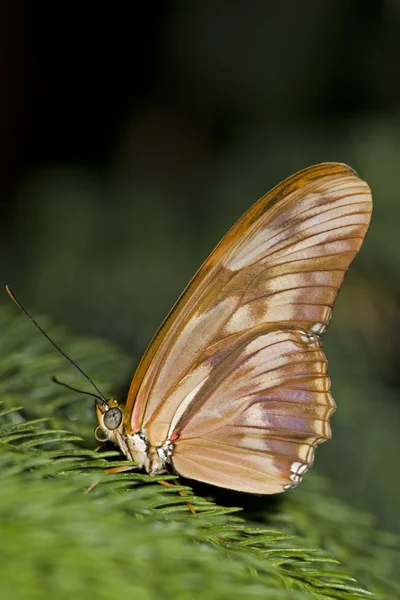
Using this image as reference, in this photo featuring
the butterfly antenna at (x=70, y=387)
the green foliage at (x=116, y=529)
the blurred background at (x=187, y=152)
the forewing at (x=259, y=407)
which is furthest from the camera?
the blurred background at (x=187, y=152)

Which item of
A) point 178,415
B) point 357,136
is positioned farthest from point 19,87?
point 178,415

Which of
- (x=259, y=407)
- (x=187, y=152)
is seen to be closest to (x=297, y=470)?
(x=259, y=407)

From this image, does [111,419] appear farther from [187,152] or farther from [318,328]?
[187,152]

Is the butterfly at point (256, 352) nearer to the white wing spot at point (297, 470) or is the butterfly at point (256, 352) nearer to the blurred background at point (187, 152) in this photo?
the white wing spot at point (297, 470)

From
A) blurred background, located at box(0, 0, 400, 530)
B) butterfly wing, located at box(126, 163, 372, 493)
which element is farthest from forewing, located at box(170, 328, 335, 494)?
blurred background, located at box(0, 0, 400, 530)

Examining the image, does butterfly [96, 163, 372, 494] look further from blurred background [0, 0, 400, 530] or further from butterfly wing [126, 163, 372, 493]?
blurred background [0, 0, 400, 530]

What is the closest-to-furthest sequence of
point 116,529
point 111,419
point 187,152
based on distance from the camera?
point 116,529
point 111,419
point 187,152

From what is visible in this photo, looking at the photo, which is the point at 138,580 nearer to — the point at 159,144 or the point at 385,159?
the point at 385,159

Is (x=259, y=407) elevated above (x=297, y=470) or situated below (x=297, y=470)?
above

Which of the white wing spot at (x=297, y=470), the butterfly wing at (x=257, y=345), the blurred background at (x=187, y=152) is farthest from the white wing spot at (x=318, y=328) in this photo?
the blurred background at (x=187, y=152)

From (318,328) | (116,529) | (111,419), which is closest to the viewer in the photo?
(116,529)
